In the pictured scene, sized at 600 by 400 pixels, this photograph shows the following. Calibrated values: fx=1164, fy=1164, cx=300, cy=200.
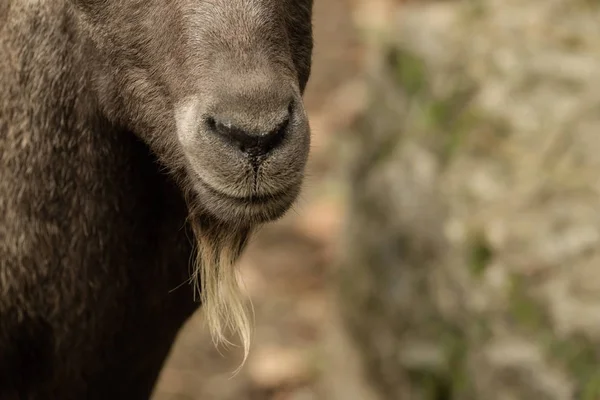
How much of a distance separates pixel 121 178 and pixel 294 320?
4.03m

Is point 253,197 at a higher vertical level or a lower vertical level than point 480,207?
higher

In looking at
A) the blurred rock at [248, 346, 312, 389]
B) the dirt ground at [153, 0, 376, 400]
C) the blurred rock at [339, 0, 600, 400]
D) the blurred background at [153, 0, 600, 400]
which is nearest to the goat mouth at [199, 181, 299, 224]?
the blurred background at [153, 0, 600, 400]

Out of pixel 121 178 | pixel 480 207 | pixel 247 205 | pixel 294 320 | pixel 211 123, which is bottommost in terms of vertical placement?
pixel 294 320

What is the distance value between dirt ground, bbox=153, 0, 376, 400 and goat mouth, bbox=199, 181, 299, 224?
2.90 m

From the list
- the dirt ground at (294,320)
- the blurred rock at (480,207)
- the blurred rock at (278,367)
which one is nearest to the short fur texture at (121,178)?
the blurred rock at (480,207)

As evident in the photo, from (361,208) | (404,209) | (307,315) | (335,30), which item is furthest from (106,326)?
(335,30)

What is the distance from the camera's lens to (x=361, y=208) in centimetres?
680

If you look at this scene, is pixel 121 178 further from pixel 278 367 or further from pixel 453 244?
pixel 278 367

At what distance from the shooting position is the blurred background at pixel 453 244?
16.5 feet

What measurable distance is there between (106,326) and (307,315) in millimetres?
3922

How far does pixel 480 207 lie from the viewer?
18.0 feet

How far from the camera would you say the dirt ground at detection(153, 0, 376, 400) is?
699 cm

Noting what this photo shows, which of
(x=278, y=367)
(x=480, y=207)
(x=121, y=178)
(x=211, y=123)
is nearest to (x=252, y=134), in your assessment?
(x=211, y=123)

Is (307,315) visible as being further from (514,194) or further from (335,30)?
(335,30)
